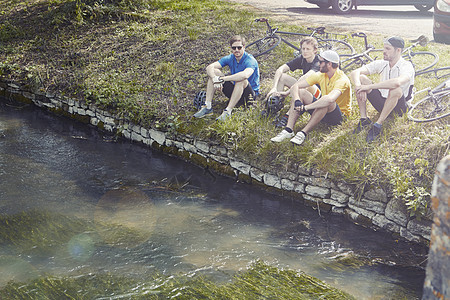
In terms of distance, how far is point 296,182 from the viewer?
6.63 m

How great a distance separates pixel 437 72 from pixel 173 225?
5.66 m

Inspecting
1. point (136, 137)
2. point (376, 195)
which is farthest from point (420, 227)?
point (136, 137)

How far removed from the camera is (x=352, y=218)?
615cm

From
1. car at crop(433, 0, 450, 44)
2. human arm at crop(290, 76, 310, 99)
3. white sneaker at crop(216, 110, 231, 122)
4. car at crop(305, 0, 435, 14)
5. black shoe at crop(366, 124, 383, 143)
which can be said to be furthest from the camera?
car at crop(305, 0, 435, 14)

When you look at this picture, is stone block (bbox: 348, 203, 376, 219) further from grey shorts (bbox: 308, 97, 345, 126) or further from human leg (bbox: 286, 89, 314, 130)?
human leg (bbox: 286, 89, 314, 130)

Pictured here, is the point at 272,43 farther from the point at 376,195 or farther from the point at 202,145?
the point at 376,195

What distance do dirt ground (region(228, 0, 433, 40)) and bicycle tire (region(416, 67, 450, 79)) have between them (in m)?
3.08

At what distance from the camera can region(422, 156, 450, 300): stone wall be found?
1.56 meters

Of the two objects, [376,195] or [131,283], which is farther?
[376,195]

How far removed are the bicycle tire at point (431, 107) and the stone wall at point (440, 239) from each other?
521cm

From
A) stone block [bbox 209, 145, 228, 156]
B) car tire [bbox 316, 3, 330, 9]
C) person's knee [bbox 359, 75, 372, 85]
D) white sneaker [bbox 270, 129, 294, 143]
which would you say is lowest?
stone block [bbox 209, 145, 228, 156]

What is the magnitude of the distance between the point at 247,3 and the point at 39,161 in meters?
9.92

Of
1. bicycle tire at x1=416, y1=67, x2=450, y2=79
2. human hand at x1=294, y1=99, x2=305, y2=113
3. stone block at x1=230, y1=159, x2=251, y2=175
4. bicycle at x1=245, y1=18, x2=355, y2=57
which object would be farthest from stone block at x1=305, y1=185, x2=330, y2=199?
bicycle at x1=245, y1=18, x2=355, y2=57

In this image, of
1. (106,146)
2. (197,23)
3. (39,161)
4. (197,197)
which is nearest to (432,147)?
(197,197)
